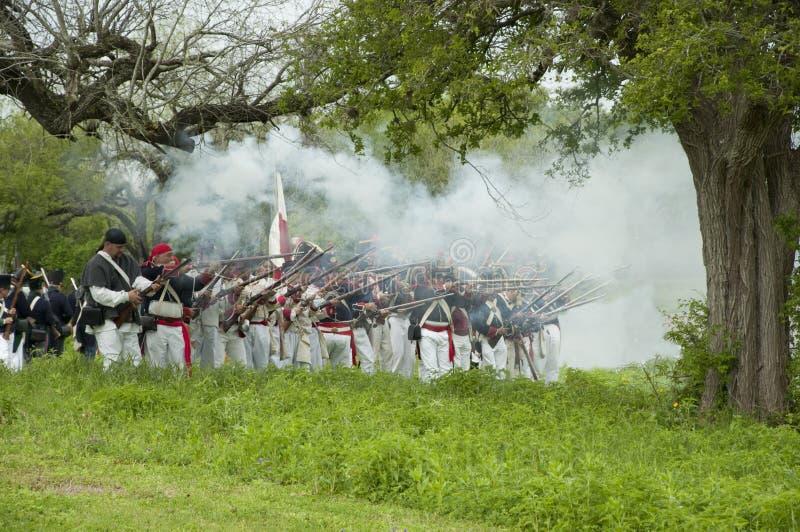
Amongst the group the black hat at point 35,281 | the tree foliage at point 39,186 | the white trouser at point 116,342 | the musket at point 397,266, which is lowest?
the white trouser at point 116,342

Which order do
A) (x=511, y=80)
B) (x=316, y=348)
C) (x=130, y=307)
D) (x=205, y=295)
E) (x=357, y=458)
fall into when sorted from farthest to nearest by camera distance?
(x=316, y=348) → (x=205, y=295) → (x=130, y=307) → (x=511, y=80) → (x=357, y=458)

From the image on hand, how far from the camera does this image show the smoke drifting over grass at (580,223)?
895 inches

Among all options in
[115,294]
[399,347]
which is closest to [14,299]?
[115,294]

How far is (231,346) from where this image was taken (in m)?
15.4

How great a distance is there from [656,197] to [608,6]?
516 inches

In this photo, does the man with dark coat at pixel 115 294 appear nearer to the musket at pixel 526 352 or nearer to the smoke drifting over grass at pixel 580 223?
the smoke drifting over grass at pixel 580 223

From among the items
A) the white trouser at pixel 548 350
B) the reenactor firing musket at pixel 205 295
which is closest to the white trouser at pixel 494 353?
the white trouser at pixel 548 350

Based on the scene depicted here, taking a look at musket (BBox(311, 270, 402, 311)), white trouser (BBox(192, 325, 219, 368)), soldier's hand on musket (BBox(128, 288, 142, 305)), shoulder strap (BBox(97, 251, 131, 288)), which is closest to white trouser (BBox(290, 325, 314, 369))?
musket (BBox(311, 270, 402, 311))

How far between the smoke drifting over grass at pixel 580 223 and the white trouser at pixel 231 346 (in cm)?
606

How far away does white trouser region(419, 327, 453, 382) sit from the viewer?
17344 millimetres

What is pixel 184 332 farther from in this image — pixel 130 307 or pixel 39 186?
pixel 39 186

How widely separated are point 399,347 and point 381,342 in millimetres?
394

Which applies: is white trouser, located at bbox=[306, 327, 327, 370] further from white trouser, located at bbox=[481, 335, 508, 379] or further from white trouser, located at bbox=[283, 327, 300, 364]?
white trouser, located at bbox=[481, 335, 508, 379]

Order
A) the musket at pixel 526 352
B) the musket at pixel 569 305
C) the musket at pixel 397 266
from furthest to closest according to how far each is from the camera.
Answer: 1. the musket at pixel 569 305
2. the musket at pixel 526 352
3. the musket at pixel 397 266
